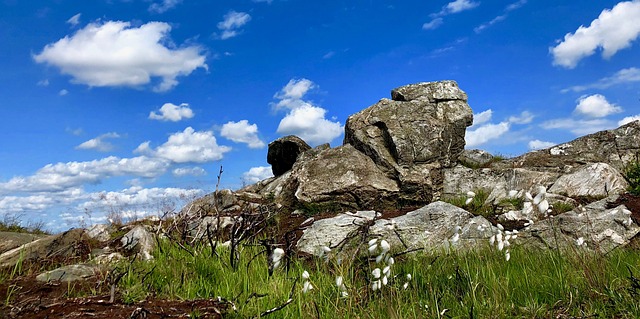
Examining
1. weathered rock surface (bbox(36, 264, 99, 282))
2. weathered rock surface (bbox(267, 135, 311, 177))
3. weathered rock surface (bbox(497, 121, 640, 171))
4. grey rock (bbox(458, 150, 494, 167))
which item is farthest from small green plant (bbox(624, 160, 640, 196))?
weathered rock surface (bbox(36, 264, 99, 282))

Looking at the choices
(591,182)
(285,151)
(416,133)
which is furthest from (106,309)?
(285,151)

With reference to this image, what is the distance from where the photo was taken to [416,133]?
13914 mm

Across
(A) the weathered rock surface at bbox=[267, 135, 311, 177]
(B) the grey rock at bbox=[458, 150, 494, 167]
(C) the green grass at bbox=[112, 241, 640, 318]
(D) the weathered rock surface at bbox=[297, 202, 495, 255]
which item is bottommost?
(C) the green grass at bbox=[112, 241, 640, 318]

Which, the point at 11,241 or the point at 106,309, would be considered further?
the point at 11,241

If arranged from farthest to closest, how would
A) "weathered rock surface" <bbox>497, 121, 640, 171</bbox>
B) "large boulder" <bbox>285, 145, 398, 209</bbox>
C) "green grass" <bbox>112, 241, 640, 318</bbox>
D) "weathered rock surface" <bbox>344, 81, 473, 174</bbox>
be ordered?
1. "weathered rock surface" <bbox>497, 121, 640, 171</bbox>
2. "weathered rock surface" <bbox>344, 81, 473, 174</bbox>
3. "large boulder" <bbox>285, 145, 398, 209</bbox>
4. "green grass" <bbox>112, 241, 640, 318</bbox>

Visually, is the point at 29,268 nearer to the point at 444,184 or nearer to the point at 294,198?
the point at 294,198

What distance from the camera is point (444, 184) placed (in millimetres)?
13914

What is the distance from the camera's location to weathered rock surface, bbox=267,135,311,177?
17344 mm

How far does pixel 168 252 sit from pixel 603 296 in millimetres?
5103

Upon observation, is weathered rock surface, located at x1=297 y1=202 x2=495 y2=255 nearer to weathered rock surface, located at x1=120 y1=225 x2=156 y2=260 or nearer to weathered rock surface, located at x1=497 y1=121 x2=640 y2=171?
weathered rock surface, located at x1=120 y1=225 x2=156 y2=260

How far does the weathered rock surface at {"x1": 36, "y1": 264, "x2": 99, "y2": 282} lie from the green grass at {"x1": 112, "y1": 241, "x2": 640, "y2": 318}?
51 centimetres

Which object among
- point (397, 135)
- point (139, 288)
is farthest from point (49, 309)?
point (397, 135)

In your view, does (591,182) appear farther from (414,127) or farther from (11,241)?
(11,241)

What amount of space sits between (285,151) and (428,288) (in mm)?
12466
